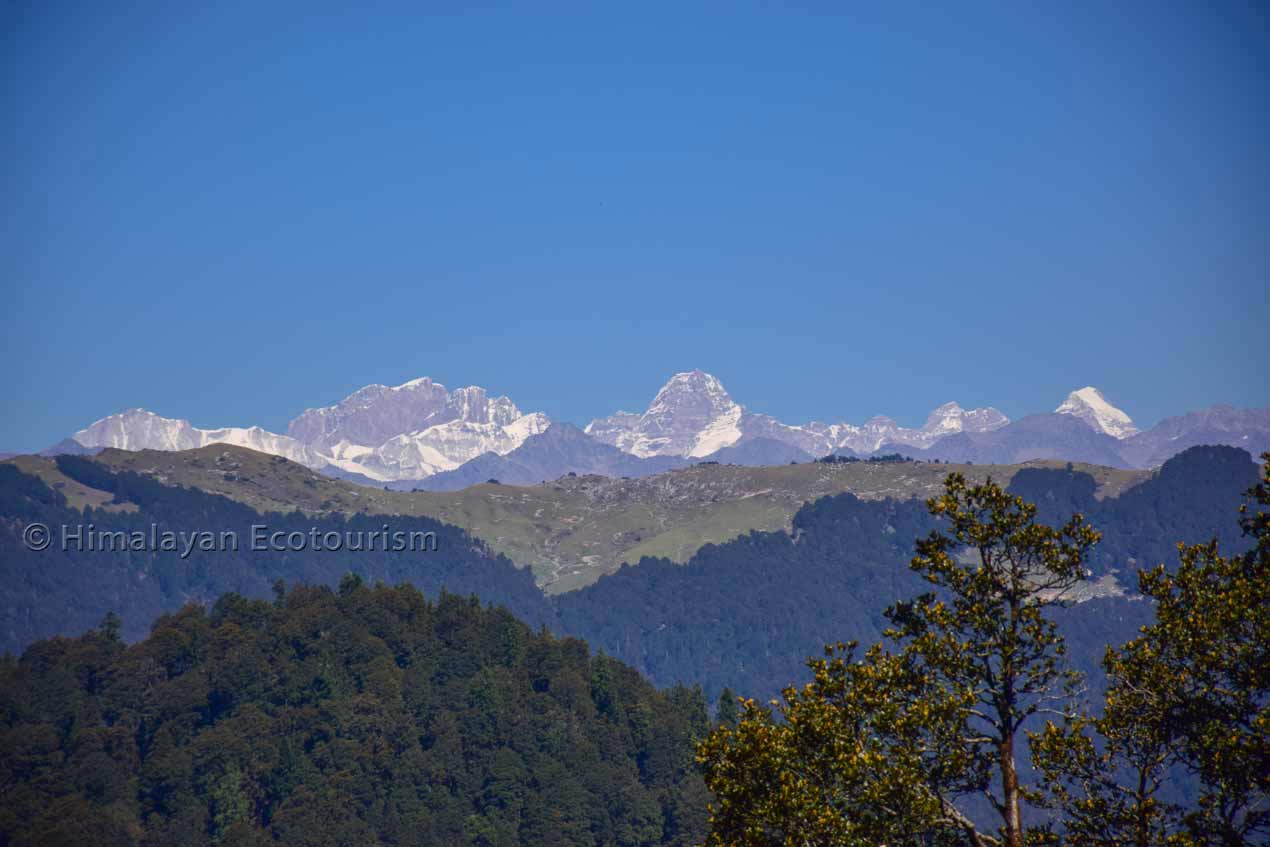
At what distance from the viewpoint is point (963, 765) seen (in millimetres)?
41656

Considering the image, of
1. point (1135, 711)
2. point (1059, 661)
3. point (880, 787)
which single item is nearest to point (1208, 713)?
point (1135, 711)

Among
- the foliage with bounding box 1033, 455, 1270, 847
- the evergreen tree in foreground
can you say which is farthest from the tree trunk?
the foliage with bounding box 1033, 455, 1270, 847

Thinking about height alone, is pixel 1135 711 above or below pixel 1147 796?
above

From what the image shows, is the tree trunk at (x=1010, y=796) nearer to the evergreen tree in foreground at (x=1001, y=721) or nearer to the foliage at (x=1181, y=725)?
the evergreen tree in foreground at (x=1001, y=721)

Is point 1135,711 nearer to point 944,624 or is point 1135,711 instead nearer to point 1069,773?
point 1069,773

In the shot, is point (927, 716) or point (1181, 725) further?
point (1181, 725)

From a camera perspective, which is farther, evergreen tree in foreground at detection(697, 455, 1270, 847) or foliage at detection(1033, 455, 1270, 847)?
foliage at detection(1033, 455, 1270, 847)

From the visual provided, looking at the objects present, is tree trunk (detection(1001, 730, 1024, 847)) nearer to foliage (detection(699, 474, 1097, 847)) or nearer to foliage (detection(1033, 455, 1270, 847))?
foliage (detection(699, 474, 1097, 847))

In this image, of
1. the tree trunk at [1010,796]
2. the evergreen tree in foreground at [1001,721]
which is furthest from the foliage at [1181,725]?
the tree trunk at [1010,796]

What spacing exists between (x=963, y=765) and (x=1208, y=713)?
9.09 m

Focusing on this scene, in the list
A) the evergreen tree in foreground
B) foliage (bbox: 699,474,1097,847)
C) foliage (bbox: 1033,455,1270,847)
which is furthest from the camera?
foliage (bbox: 1033,455,1270,847)

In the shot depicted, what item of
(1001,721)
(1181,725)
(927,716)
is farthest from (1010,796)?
(1181,725)

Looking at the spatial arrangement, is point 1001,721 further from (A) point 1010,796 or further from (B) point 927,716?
(B) point 927,716

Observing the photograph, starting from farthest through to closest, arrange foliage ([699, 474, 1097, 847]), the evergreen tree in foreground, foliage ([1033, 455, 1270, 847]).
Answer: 1. foliage ([1033, 455, 1270, 847])
2. the evergreen tree in foreground
3. foliage ([699, 474, 1097, 847])
